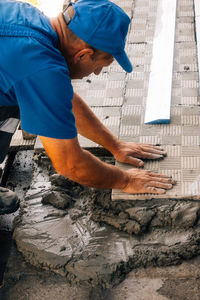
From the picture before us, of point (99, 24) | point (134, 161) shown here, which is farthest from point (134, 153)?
point (99, 24)

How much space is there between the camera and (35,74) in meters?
1.97

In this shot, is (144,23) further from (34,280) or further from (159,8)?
(34,280)

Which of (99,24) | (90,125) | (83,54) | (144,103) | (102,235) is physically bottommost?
(102,235)

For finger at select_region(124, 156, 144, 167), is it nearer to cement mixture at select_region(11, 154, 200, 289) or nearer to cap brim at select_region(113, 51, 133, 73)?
cement mixture at select_region(11, 154, 200, 289)

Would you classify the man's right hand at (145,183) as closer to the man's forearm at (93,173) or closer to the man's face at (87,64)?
the man's forearm at (93,173)

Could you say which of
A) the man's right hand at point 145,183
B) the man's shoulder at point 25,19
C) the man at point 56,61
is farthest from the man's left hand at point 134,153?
the man's shoulder at point 25,19

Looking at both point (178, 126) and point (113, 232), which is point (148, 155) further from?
point (113, 232)

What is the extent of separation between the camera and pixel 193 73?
3.97 meters

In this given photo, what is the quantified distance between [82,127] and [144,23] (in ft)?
7.86

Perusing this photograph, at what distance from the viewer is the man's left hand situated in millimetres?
3088

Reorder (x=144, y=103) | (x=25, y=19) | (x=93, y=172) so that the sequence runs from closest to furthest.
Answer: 1. (x=25, y=19)
2. (x=93, y=172)
3. (x=144, y=103)

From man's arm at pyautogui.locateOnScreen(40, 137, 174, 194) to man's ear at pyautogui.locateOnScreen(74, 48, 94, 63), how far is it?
18.5 inches

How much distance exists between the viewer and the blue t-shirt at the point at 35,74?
1980 millimetres

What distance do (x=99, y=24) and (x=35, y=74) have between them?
1.57 feet
